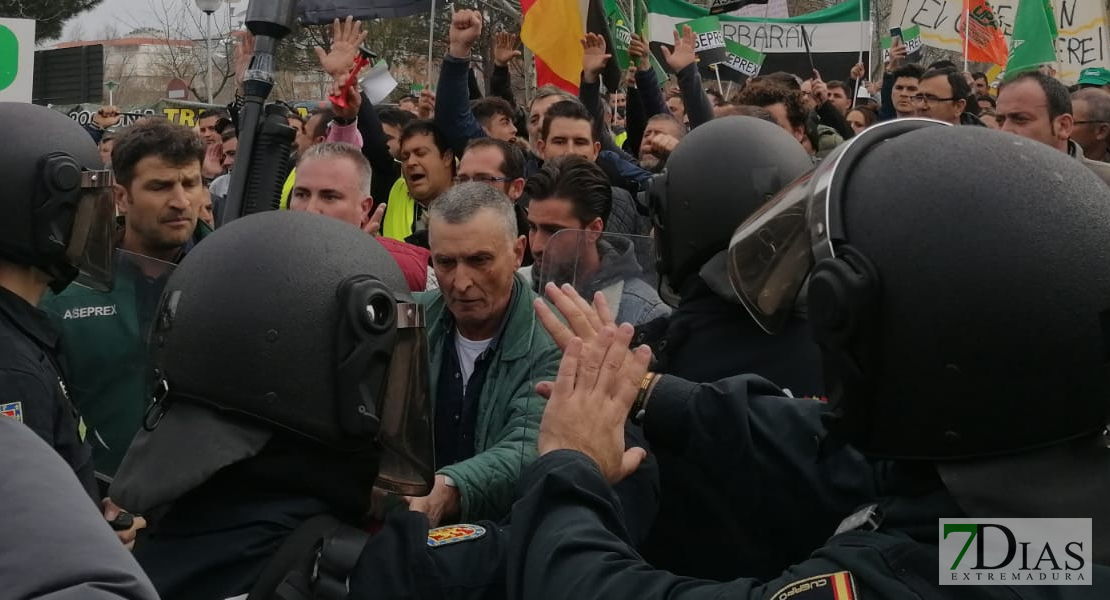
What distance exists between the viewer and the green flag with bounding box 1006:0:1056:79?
9.84 meters

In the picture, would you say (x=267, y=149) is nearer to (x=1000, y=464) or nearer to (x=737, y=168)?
(x=737, y=168)

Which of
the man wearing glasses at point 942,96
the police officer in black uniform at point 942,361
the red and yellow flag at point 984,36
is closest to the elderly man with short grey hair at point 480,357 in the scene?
the police officer in black uniform at point 942,361

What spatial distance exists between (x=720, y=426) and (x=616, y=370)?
318 millimetres

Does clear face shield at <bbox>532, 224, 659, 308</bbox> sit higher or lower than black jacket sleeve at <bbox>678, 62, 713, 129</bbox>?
lower

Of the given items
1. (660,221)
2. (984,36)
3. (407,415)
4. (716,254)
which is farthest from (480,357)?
(984,36)

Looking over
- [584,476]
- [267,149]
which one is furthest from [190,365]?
[267,149]

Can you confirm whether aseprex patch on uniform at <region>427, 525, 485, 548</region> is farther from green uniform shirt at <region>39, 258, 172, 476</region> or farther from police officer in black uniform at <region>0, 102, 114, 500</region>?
green uniform shirt at <region>39, 258, 172, 476</region>

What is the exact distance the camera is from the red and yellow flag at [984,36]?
11.6m

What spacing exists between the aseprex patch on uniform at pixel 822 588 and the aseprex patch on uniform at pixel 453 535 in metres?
0.70

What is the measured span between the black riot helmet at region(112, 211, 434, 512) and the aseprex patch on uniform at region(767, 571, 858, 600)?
78cm

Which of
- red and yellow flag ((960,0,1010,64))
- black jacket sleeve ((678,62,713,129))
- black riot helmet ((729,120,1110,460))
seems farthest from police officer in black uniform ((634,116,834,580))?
red and yellow flag ((960,0,1010,64))

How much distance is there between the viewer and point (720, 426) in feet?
7.71

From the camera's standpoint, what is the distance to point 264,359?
2084 millimetres

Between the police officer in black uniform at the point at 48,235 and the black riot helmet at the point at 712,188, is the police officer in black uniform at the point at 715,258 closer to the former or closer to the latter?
the black riot helmet at the point at 712,188
